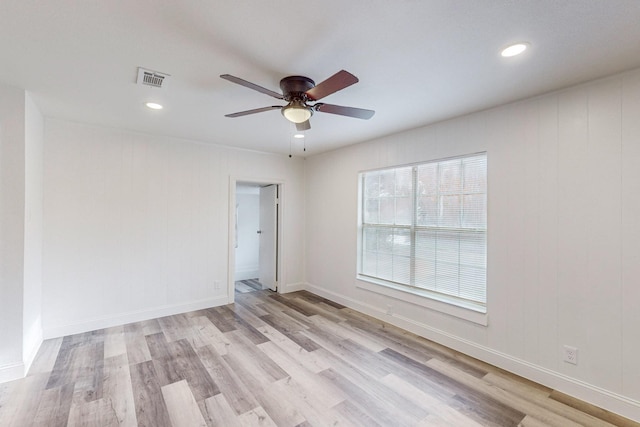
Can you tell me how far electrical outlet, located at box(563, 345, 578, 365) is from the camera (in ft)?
7.35

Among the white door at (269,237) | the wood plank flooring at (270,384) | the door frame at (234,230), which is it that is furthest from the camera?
the white door at (269,237)

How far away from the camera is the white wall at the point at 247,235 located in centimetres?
627

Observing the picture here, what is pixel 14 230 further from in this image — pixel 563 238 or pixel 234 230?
pixel 563 238

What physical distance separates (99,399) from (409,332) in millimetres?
3022

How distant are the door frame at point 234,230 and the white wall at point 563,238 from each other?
272 cm

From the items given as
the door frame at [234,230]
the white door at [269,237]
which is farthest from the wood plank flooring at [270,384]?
the white door at [269,237]

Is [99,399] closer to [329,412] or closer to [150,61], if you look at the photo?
[329,412]

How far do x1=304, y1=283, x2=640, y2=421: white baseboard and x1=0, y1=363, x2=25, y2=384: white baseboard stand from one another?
362cm

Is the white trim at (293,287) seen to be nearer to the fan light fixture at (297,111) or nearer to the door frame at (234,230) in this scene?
the door frame at (234,230)

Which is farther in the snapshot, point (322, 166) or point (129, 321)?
point (322, 166)

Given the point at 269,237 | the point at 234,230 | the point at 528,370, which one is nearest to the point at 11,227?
the point at 234,230

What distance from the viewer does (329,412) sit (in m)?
2.03

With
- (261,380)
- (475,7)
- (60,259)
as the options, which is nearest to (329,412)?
(261,380)

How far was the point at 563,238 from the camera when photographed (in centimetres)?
232
